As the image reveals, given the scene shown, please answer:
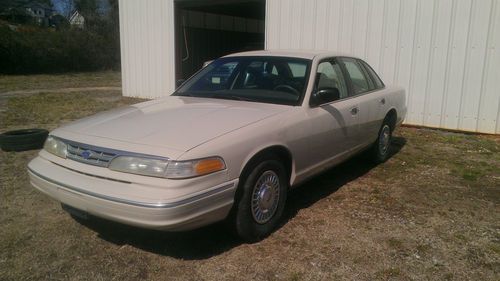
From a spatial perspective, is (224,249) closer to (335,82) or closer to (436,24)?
(335,82)

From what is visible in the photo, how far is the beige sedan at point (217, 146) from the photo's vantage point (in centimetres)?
296

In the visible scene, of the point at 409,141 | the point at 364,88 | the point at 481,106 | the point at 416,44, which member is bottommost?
the point at 409,141

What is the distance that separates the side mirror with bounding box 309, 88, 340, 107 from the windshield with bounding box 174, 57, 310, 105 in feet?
0.40

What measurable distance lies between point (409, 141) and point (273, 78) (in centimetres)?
393

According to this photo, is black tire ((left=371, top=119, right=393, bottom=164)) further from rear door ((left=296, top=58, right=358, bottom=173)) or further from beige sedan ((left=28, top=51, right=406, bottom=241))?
rear door ((left=296, top=58, right=358, bottom=173))

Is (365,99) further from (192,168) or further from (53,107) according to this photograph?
(53,107)

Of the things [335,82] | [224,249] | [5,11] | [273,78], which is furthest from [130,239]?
[5,11]

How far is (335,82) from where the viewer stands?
4.83 metres

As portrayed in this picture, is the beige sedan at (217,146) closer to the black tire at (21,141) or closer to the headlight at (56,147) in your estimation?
the headlight at (56,147)

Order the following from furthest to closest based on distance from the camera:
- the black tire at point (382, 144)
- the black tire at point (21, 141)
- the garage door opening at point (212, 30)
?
the garage door opening at point (212, 30) → the black tire at point (21, 141) → the black tire at point (382, 144)

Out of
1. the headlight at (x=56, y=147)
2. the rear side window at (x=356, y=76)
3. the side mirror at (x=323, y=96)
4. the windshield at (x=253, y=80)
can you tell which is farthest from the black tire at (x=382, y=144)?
the headlight at (x=56, y=147)

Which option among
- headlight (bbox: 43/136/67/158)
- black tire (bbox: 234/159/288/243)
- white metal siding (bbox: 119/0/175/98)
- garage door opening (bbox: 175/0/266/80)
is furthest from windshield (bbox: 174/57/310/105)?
white metal siding (bbox: 119/0/175/98)

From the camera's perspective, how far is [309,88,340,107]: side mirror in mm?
4164

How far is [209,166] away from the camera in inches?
120
